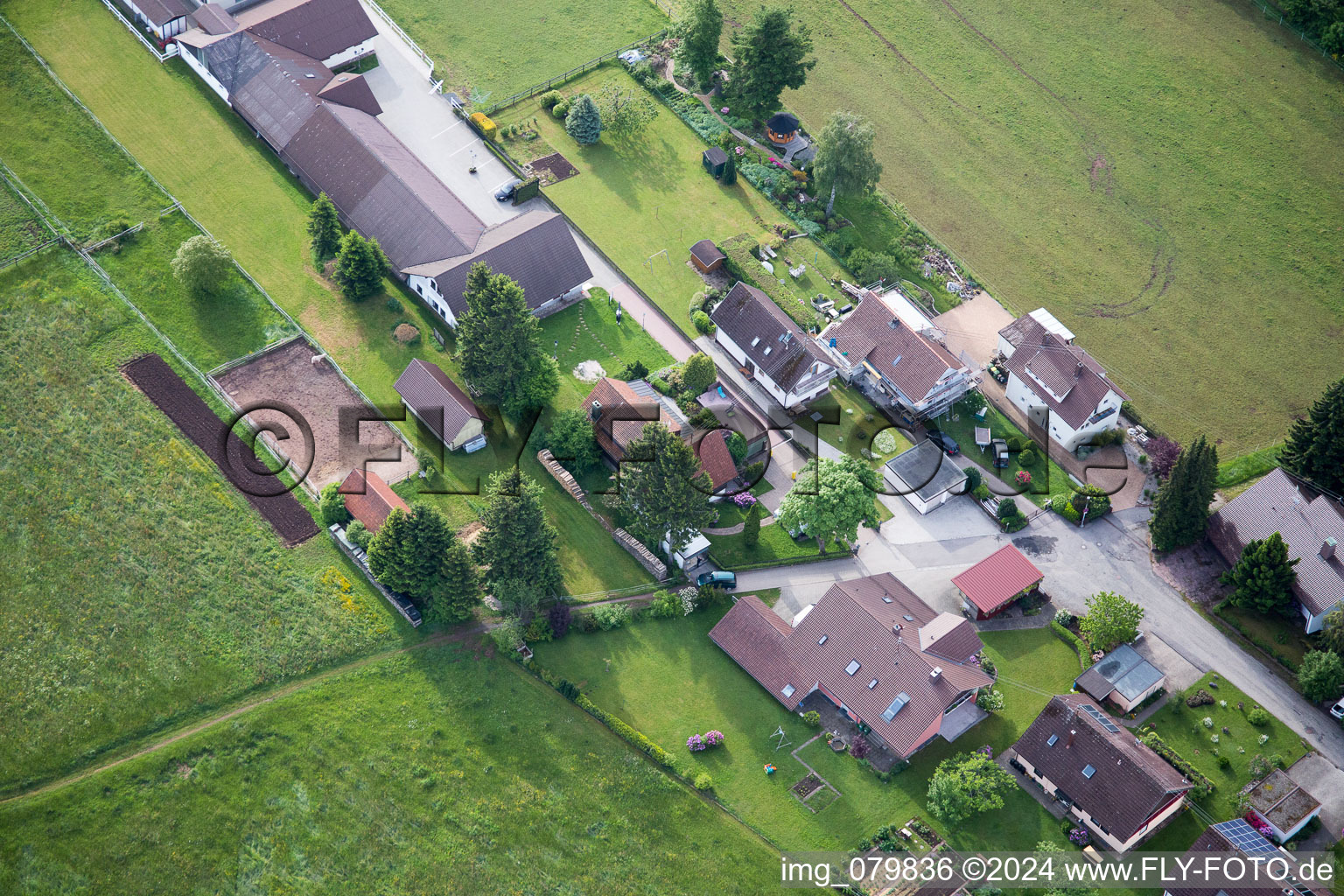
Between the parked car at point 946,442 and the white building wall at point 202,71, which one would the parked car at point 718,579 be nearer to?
the parked car at point 946,442

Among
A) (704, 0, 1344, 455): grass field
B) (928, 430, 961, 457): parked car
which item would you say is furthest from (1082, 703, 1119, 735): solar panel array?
(704, 0, 1344, 455): grass field

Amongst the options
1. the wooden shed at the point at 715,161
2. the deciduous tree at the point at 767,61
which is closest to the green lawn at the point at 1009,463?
the wooden shed at the point at 715,161

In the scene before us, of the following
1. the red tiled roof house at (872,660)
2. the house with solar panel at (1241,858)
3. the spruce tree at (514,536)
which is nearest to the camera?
the house with solar panel at (1241,858)

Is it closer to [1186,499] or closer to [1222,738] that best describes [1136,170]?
[1186,499]

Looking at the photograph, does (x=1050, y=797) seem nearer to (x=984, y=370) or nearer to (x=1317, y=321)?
(x=984, y=370)

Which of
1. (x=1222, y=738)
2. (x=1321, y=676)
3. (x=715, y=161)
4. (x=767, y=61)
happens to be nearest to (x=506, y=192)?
(x=715, y=161)

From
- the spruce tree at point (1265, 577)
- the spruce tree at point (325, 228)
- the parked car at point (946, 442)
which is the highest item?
the spruce tree at point (1265, 577)

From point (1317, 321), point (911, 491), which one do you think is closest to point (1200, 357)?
point (1317, 321)
